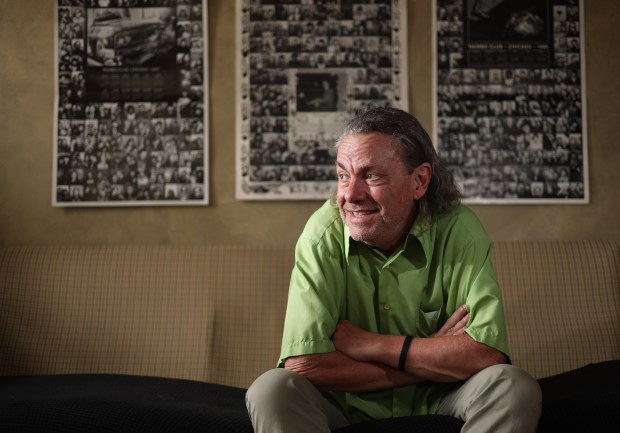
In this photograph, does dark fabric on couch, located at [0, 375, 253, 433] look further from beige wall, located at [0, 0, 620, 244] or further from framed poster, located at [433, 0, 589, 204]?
framed poster, located at [433, 0, 589, 204]

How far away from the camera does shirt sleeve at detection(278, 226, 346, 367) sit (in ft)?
6.25

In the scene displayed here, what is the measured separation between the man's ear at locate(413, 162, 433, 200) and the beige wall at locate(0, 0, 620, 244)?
1.03 metres

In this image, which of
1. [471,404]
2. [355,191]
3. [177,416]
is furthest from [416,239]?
[177,416]

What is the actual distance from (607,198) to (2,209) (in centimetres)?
262

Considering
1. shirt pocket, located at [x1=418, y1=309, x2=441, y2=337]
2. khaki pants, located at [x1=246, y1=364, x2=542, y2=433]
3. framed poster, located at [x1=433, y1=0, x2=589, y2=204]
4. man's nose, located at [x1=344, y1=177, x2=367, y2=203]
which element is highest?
framed poster, located at [x1=433, y1=0, x2=589, y2=204]

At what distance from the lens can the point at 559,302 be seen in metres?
2.80

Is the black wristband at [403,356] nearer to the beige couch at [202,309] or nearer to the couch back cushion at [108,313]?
the beige couch at [202,309]

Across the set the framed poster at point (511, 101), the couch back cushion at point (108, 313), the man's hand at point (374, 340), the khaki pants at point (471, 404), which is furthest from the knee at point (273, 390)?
the framed poster at point (511, 101)

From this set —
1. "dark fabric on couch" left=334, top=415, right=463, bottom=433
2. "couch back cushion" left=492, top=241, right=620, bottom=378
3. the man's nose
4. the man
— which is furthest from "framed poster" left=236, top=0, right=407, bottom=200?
"dark fabric on couch" left=334, top=415, right=463, bottom=433

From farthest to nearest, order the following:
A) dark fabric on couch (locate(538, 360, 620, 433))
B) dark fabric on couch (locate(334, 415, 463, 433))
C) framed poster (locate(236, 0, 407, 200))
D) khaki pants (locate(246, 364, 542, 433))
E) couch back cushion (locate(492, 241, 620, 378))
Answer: framed poster (locate(236, 0, 407, 200)) → couch back cushion (locate(492, 241, 620, 378)) → dark fabric on couch (locate(538, 360, 620, 433)) → dark fabric on couch (locate(334, 415, 463, 433)) → khaki pants (locate(246, 364, 542, 433))

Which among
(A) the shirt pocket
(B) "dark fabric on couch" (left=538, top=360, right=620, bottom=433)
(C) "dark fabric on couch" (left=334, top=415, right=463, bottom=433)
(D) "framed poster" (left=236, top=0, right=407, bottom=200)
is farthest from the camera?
(D) "framed poster" (left=236, top=0, right=407, bottom=200)

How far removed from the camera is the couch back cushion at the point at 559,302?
8.98ft

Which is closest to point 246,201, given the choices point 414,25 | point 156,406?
point 414,25

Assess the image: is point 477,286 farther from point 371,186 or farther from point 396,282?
point 371,186
